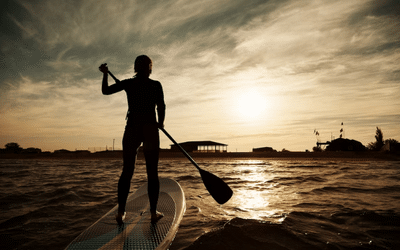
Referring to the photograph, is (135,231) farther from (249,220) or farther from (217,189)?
(249,220)

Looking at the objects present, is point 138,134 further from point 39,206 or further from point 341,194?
point 341,194

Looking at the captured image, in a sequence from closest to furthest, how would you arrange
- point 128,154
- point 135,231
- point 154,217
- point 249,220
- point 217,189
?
point 135,231, point 128,154, point 154,217, point 249,220, point 217,189

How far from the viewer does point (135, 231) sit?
2734 mm

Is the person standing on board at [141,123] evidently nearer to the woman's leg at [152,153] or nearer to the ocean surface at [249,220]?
the woman's leg at [152,153]

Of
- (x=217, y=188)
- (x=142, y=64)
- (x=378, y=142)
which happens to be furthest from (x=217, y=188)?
(x=378, y=142)

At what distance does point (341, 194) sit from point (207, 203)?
11.6ft

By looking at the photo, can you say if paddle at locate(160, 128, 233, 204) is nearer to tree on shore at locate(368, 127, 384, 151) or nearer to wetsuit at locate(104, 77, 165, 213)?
wetsuit at locate(104, 77, 165, 213)

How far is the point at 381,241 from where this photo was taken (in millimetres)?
2762

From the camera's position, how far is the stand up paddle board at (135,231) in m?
2.41

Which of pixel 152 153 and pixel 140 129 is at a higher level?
pixel 140 129

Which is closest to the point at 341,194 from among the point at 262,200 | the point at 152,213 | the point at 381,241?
the point at 262,200

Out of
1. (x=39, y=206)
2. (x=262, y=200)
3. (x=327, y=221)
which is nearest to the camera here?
(x=327, y=221)

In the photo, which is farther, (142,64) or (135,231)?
(142,64)

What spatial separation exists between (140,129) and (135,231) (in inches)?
50.8
